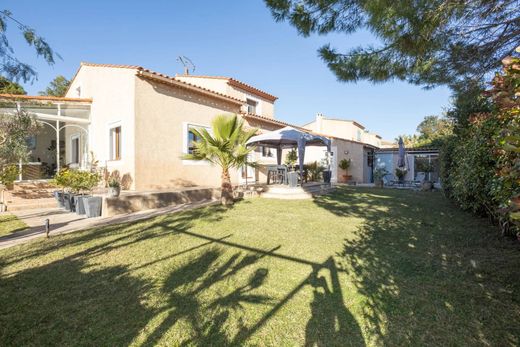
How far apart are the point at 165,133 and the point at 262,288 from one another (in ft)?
34.4

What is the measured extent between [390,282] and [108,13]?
16891 millimetres

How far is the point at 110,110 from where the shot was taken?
13117 millimetres

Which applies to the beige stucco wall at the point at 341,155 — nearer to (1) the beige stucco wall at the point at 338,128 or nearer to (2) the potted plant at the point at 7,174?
(1) the beige stucco wall at the point at 338,128

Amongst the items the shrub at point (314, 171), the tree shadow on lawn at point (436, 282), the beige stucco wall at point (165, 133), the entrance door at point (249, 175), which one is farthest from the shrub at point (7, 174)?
the shrub at point (314, 171)

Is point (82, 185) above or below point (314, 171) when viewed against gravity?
below

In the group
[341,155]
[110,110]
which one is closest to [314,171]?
[341,155]

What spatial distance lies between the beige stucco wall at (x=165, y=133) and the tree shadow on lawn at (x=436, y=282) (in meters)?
8.49

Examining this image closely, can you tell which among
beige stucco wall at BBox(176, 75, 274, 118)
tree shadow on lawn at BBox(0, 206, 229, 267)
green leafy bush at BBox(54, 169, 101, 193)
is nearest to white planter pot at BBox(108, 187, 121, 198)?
green leafy bush at BBox(54, 169, 101, 193)

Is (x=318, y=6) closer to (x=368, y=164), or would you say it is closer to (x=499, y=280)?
(x=499, y=280)

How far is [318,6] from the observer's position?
22.6 ft

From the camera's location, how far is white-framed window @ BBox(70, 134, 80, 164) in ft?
55.3

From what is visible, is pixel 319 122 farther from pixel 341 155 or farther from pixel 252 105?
pixel 252 105

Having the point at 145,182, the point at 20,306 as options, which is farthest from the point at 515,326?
the point at 145,182

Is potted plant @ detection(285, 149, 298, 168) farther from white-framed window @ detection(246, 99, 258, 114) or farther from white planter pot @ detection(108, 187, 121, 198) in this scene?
white planter pot @ detection(108, 187, 121, 198)
